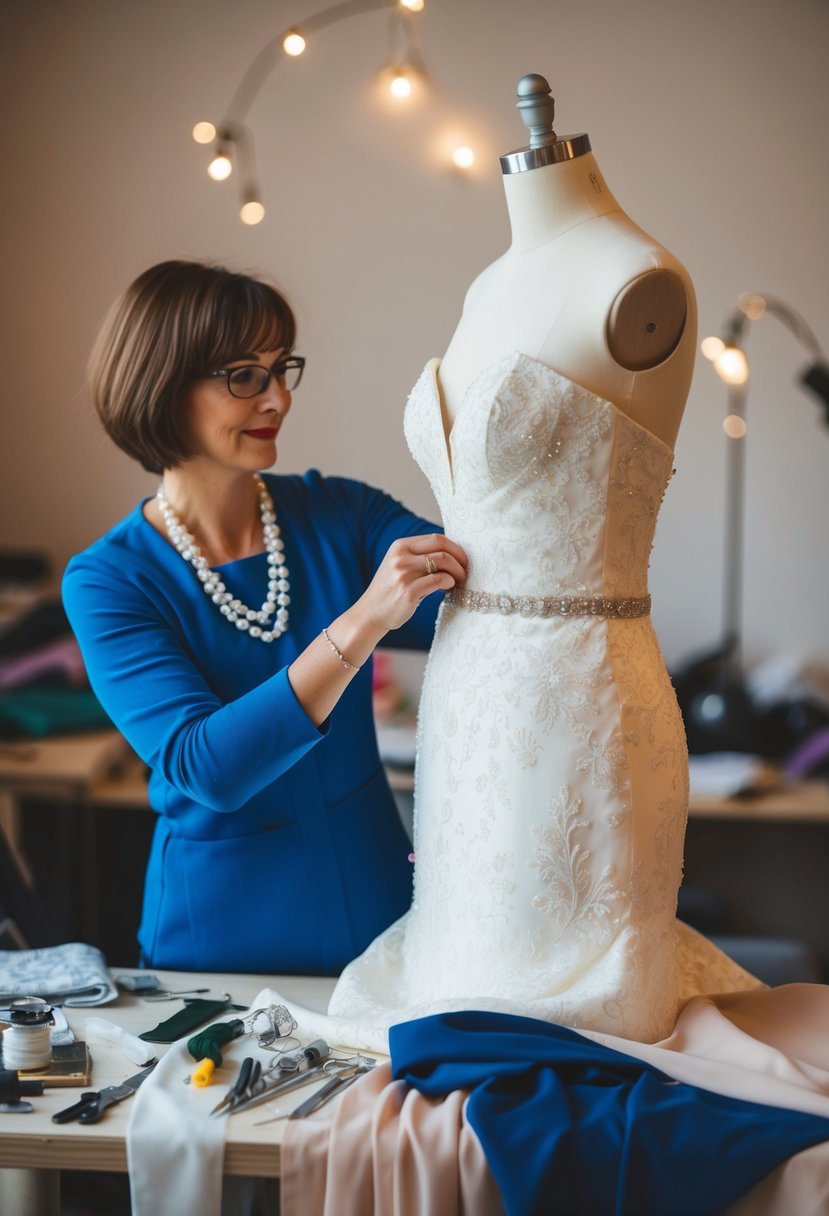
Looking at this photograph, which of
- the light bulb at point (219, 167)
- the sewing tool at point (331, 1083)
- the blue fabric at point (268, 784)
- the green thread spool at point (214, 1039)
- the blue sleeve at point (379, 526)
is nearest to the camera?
the sewing tool at point (331, 1083)

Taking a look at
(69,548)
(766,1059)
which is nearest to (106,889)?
(69,548)

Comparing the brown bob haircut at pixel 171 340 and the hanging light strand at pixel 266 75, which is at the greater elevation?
the hanging light strand at pixel 266 75

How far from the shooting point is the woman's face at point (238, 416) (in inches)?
66.2

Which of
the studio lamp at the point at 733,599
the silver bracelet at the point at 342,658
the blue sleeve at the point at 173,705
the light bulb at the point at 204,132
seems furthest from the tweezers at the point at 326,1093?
the light bulb at the point at 204,132

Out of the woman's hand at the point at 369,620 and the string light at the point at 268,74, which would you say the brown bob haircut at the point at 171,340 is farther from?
the string light at the point at 268,74

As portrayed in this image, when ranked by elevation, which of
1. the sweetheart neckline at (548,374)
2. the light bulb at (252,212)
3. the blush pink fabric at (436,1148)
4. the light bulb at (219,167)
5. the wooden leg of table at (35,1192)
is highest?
the light bulb at (219,167)

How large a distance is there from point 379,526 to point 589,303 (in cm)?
57

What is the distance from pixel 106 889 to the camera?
348 centimetres

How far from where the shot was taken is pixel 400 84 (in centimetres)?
336

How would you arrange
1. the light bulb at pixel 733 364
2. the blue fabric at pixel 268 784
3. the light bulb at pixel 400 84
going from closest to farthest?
the blue fabric at pixel 268 784 → the light bulb at pixel 733 364 → the light bulb at pixel 400 84

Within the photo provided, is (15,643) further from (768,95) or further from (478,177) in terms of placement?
(768,95)

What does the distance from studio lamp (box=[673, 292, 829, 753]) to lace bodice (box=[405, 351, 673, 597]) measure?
196 centimetres

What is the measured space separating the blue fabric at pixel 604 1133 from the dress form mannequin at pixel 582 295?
28.2 inches

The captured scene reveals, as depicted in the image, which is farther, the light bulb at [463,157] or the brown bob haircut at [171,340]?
the light bulb at [463,157]
